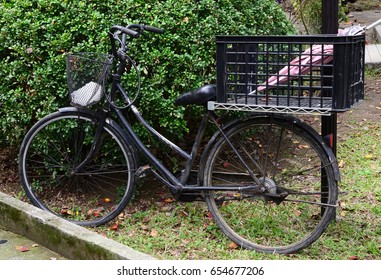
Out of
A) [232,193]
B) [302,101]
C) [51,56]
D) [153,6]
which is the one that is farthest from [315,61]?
[51,56]

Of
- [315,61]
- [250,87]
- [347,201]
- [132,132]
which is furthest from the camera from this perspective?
[347,201]

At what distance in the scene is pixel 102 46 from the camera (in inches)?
182

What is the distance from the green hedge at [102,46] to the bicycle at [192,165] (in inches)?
8.7

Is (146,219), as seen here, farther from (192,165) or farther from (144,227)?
(192,165)

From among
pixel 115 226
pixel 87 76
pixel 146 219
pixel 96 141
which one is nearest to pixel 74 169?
pixel 96 141

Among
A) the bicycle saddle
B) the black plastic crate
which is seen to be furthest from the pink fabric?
the bicycle saddle

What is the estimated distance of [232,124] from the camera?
161 inches

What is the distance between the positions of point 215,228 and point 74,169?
1159 millimetres

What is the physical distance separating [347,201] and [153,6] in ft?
6.98

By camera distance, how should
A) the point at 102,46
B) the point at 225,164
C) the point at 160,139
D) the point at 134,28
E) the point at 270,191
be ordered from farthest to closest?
the point at 225,164 < the point at 102,46 < the point at 160,139 < the point at 134,28 < the point at 270,191

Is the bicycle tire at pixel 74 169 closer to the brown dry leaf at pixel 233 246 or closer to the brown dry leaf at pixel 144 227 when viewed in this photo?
the brown dry leaf at pixel 144 227

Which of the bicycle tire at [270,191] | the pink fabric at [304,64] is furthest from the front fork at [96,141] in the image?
the pink fabric at [304,64]

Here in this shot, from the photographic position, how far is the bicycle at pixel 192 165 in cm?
408

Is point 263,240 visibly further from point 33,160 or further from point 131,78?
point 33,160
